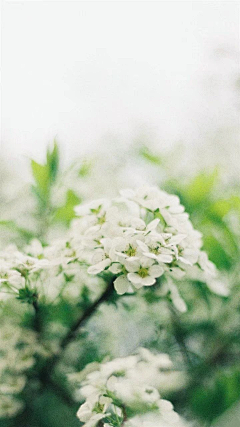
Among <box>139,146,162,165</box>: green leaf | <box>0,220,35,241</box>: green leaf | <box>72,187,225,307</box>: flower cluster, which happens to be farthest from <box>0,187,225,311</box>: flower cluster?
<box>139,146,162,165</box>: green leaf

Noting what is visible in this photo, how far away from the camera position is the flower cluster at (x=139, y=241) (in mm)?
378

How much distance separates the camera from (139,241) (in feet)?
1.21

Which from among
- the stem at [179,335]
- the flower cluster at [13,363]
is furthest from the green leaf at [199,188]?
the flower cluster at [13,363]

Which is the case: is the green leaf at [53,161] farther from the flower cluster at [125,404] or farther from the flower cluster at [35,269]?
the flower cluster at [125,404]

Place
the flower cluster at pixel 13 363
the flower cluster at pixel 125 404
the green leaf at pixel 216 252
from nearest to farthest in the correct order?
the flower cluster at pixel 125 404, the flower cluster at pixel 13 363, the green leaf at pixel 216 252

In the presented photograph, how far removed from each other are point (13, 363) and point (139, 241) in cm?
28

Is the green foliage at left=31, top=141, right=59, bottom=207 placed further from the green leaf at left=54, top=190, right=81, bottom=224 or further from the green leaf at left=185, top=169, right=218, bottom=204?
the green leaf at left=185, top=169, right=218, bottom=204

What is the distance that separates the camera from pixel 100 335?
2.07 ft

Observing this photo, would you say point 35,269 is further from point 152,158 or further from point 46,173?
point 152,158

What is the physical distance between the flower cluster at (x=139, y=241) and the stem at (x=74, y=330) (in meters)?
0.05

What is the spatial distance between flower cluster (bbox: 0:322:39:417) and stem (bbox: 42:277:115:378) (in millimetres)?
24

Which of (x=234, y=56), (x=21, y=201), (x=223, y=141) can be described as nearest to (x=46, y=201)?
(x=21, y=201)

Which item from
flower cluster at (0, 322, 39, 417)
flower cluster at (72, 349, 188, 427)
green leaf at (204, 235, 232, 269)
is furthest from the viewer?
green leaf at (204, 235, 232, 269)

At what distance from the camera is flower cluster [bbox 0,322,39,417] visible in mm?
534
